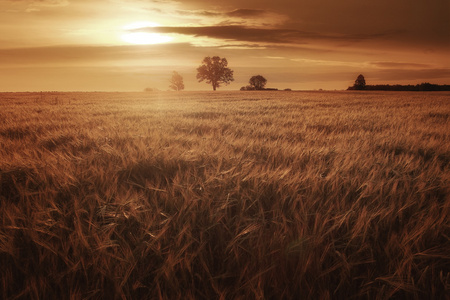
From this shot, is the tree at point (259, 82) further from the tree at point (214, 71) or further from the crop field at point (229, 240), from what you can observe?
the crop field at point (229, 240)

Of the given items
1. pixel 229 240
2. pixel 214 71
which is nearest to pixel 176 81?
pixel 214 71

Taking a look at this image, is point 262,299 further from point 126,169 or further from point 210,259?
point 126,169

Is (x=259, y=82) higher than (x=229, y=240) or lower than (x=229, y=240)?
higher

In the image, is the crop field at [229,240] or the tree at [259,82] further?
the tree at [259,82]

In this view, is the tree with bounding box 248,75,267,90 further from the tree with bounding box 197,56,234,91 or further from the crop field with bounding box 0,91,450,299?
the crop field with bounding box 0,91,450,299

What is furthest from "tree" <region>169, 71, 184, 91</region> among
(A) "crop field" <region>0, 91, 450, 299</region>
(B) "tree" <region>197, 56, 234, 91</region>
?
(A) "crop field" <region>0, 91, 450, 299</region>

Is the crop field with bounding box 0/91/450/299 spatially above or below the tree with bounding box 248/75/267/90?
below

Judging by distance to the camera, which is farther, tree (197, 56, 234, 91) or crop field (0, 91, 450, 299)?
tree (197, 56, 234, 91)

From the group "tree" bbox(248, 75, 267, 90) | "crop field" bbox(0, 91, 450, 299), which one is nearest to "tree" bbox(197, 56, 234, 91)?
"tree" bbox(248, 75, 267, 90)

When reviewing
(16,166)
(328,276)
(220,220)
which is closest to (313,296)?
(328,276)

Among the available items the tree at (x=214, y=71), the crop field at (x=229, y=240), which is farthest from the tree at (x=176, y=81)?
the crop field at (x=229, y=240)

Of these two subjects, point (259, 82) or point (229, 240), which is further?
point (259, 82)

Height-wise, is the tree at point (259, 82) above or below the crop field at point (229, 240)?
above

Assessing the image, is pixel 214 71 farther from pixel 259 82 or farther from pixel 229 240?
pixel 229 240
